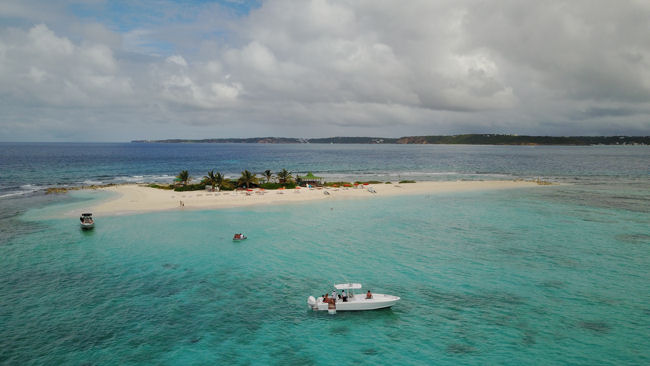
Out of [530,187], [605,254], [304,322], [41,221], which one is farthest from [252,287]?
[530,187]

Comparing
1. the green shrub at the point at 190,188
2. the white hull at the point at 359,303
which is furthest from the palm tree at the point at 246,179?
the white hull at the point at 359,303

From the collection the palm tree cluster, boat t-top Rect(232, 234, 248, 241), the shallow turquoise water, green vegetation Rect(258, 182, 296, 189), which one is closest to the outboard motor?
the shallow turquoise water

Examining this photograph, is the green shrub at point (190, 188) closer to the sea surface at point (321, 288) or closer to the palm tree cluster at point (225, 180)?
the palm tree cluster at point (225, 180)

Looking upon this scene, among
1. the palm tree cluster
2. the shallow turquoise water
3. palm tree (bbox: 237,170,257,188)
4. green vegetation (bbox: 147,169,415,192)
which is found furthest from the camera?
palm tree (bbox: 237,170,257,188)

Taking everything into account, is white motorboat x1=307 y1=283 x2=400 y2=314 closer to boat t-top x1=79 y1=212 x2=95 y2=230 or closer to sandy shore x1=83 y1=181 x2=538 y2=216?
boat t-top x1=79 y1=212 x2=95 y2=230

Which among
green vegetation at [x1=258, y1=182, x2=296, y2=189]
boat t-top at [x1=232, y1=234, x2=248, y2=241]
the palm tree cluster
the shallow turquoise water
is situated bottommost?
the shallow turquoise water
